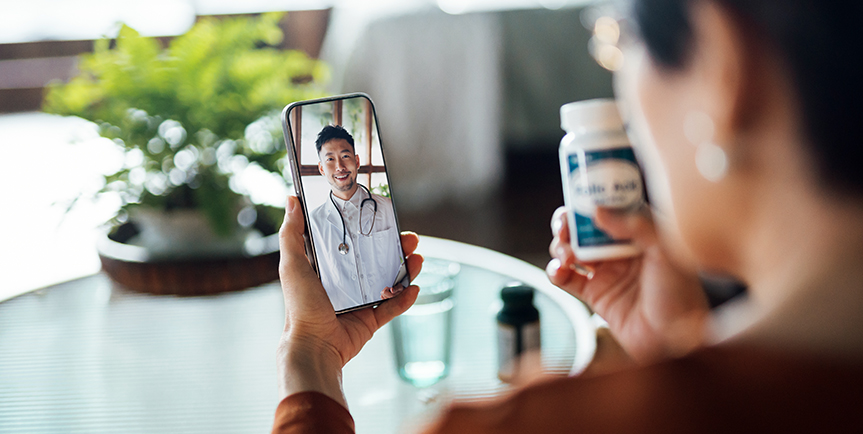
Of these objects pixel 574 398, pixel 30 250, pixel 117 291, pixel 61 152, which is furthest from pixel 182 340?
pixel 61 152

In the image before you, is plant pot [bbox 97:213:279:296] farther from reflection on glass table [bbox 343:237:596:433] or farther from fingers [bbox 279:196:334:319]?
fingers [bbox 279:196:334:319]

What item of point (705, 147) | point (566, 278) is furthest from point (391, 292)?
point (705, 147)

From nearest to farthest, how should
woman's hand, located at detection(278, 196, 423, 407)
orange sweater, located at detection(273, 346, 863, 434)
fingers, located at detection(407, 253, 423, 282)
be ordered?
orange sweater, located at detection(273, 346, 863, 434) → woman's hand, located at detection(278, 196, 423, 407) → fingers, located at detection(407, 253, 423, 282)

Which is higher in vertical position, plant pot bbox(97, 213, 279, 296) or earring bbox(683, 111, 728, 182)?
earring bbox(683, 111, 728, 182)

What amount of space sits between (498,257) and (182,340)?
0.53 metres

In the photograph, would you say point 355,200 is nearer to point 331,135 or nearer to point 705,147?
point 331,135

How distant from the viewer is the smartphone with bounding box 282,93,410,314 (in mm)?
537

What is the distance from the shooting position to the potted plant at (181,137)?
2.85 feet

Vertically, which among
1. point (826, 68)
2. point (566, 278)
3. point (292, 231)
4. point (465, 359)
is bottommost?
point (465, 359)

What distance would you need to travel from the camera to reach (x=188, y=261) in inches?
33.3

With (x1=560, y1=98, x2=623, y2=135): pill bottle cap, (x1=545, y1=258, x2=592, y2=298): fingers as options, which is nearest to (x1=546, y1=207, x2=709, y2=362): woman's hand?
(x1=545, y1=258, x2=592, y2=298): fingers

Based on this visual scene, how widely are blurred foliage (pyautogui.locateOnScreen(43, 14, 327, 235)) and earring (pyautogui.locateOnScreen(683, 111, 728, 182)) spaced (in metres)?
0.68

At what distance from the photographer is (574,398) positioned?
258 millimetres

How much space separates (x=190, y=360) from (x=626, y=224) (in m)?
0.53
